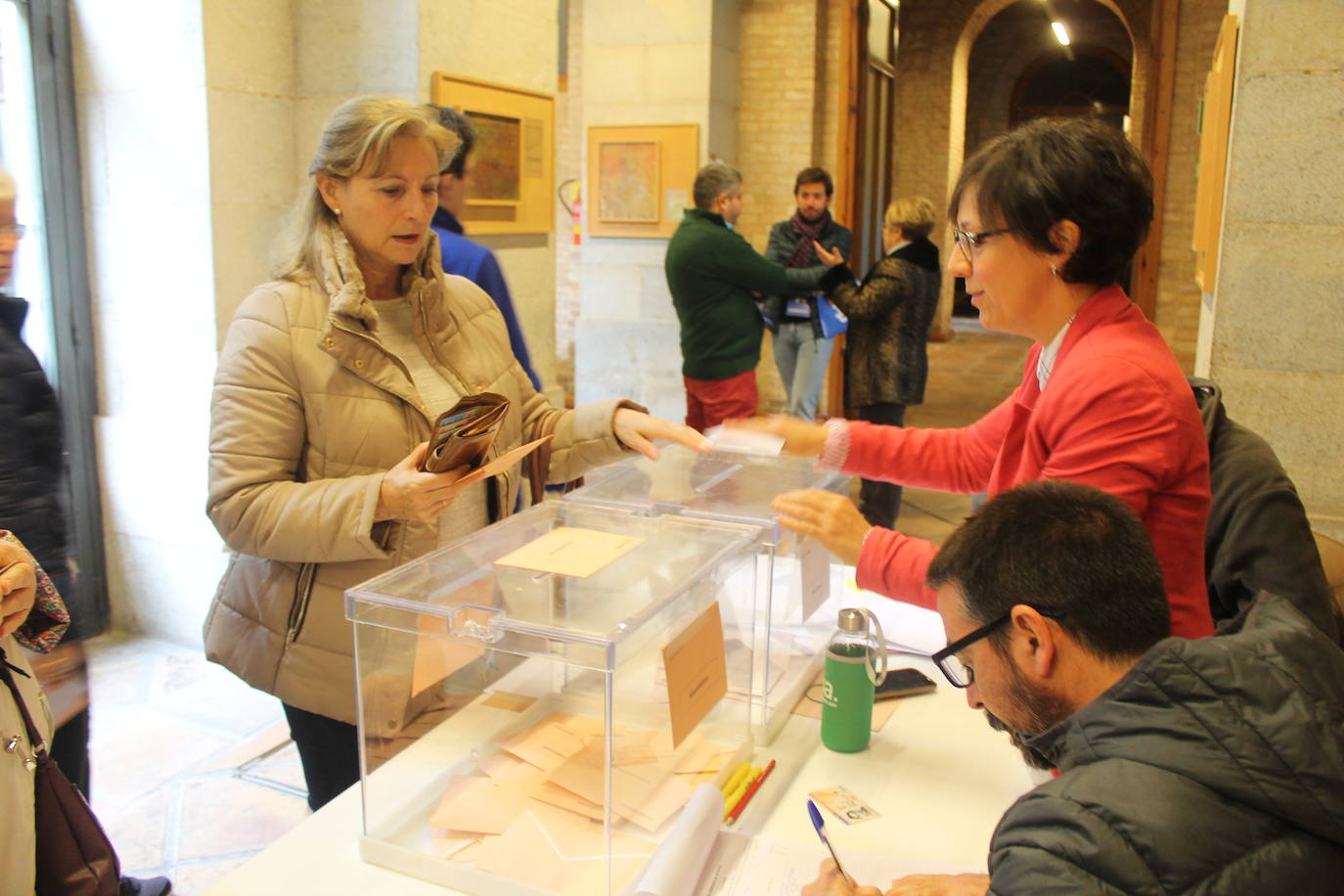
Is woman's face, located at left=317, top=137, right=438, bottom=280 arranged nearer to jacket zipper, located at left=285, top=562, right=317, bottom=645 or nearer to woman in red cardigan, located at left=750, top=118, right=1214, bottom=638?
jacket zipper, located at left=285, top=562, right=317, bottom=645

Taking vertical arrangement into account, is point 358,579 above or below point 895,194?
below

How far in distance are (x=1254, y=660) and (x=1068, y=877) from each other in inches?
11.2

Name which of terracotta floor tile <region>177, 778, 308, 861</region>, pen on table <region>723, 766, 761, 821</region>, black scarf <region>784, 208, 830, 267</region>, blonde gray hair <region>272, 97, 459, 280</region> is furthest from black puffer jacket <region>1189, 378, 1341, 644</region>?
black scarf <region>784, 208, 830, 267</region>

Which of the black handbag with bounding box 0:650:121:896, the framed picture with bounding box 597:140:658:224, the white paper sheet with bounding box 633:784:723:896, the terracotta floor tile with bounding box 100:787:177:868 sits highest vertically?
the framed picture with bounding box 597:140:658:224

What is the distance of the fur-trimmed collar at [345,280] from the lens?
2104mm

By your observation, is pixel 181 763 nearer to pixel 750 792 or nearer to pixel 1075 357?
pixel 750 792

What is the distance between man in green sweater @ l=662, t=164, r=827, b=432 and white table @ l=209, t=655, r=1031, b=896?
160 inches

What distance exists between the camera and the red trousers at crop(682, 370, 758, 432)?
622cm

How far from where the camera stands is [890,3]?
1087 cm

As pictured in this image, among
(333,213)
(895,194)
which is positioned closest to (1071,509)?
(333,213)

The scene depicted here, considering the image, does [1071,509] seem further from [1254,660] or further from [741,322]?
[741,322]

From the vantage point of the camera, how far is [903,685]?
2.21m

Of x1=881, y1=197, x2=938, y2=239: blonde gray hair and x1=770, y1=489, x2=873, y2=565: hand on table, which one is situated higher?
x1=881, y1=197, x2=938, y2=239: blonde gray hair

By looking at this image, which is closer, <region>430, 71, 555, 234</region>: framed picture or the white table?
the white table
